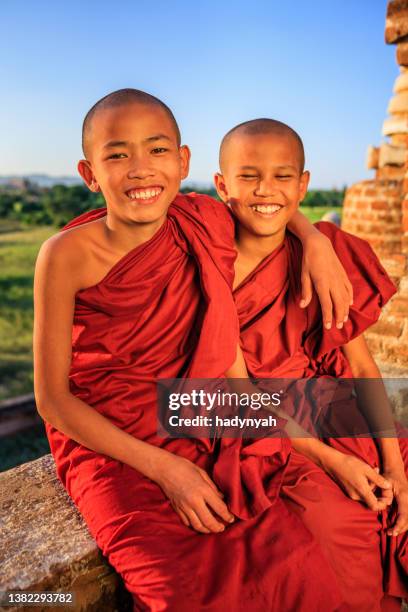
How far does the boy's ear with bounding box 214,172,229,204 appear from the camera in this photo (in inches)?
82.6

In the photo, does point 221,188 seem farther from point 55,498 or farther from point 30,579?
point 30,579

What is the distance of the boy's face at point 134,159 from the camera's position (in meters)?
1.69

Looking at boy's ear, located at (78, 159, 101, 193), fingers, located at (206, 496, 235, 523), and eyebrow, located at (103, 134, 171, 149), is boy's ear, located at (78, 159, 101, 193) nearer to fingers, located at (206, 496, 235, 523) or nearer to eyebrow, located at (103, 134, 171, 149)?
eyebrow, located at (103, 134, 171, 149)

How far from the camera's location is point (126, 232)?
1812 mm

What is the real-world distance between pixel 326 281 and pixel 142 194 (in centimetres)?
68

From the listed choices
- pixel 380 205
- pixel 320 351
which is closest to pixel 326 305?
pixel 320 351

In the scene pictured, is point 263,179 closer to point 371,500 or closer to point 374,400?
point 374,400

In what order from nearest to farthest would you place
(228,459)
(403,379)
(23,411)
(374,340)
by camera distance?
(228,459) → (403,379) → (374,340) → (23,411)

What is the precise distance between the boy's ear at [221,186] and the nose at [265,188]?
0.17 metres

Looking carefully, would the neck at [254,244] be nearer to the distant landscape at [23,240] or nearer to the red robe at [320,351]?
the red robe at [320,351]

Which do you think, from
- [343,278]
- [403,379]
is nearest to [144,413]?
[343,278]

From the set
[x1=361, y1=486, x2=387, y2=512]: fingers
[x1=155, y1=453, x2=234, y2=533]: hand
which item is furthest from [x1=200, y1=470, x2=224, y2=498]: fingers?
[x1=361, y1=486, x2=387, y2=512]: fingers

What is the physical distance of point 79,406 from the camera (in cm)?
171

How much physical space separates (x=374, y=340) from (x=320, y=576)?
103 inches
